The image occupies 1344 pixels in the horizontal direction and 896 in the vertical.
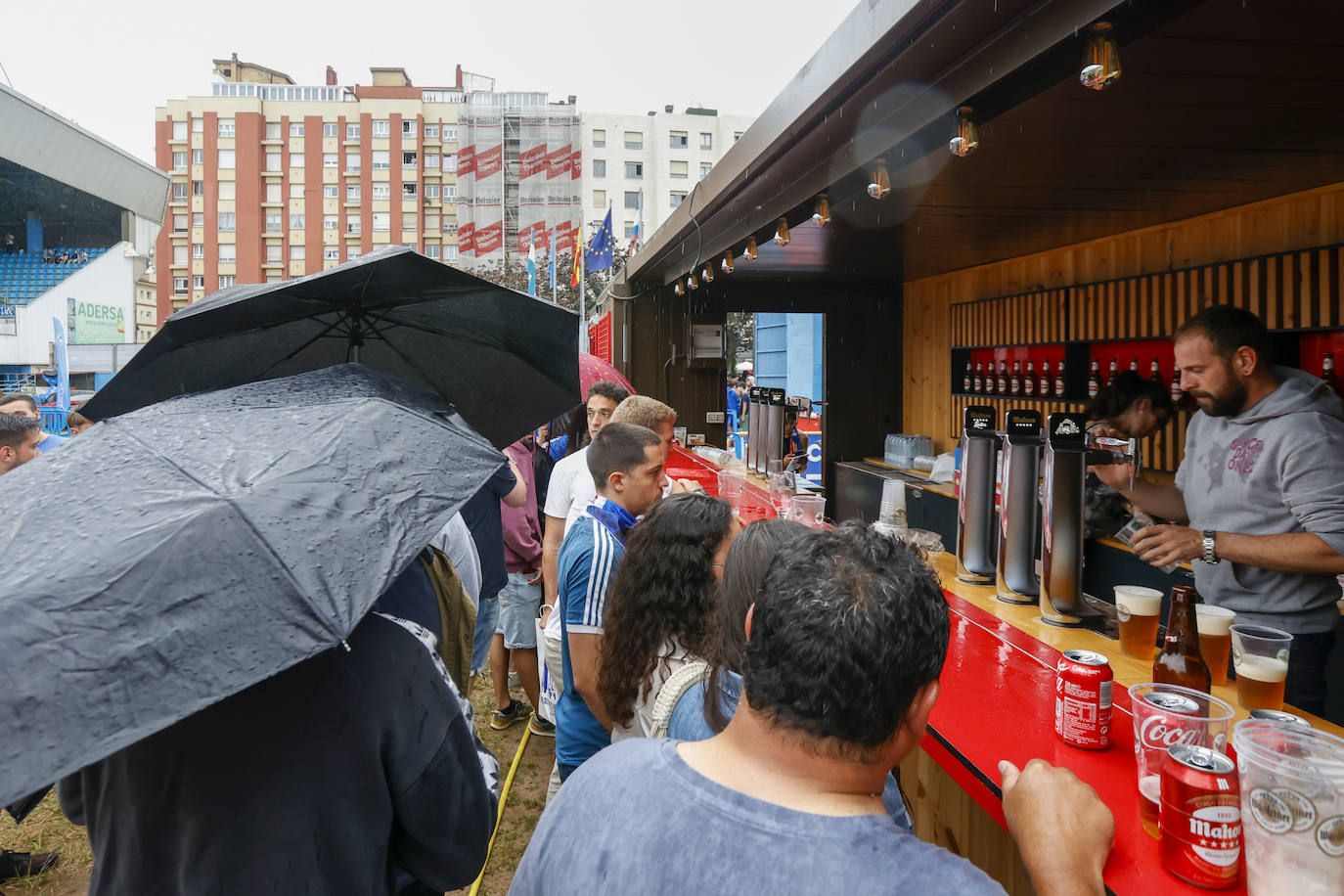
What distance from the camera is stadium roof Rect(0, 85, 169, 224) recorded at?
802 inches

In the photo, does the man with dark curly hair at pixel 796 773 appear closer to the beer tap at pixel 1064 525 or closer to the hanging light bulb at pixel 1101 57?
the beer tap at pixel 1064 525

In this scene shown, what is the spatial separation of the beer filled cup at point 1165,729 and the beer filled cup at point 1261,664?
0.44m

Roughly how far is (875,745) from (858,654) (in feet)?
0.35

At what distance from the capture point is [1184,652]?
1835 mm

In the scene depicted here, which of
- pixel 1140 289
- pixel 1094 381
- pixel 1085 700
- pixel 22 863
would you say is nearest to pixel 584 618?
pixel 1085 700

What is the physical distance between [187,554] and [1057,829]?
4.20 feet

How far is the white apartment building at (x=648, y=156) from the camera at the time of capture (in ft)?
175

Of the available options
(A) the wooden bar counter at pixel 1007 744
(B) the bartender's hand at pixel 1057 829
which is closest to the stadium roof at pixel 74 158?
(A) the wooden bar counter at pixel 1007 744

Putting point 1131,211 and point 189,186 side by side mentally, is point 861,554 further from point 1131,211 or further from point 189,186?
point 189,186

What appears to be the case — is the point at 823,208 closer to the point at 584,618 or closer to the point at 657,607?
the point at 584,618

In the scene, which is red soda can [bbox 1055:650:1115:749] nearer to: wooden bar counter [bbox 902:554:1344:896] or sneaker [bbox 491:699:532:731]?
wooden bar counter [bbox 902:554:1344:896]

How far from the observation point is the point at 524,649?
14.8 feet

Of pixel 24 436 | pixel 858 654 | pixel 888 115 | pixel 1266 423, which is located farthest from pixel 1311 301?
pixel 24 436

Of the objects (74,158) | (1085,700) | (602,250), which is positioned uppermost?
(74,158)
